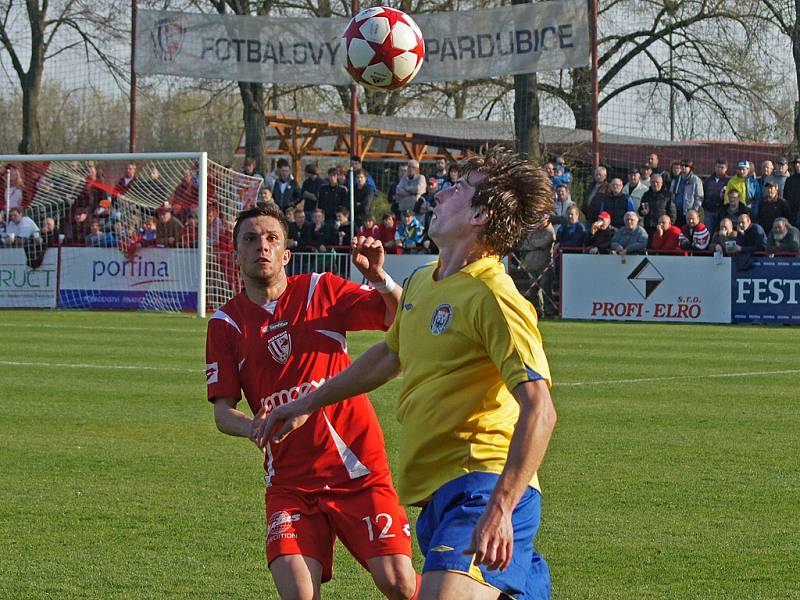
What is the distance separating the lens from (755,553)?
6289mm

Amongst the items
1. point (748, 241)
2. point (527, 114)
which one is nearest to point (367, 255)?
point (748, 241)

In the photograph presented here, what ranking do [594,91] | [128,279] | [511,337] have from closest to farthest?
[511,337]
[128,279]
[594,91]

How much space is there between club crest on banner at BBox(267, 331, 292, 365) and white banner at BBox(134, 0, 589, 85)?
822 inches

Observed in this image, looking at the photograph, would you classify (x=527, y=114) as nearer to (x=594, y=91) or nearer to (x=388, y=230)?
(x=594, y=91)

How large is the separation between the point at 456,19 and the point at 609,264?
6.62m

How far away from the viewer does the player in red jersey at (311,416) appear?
470cm

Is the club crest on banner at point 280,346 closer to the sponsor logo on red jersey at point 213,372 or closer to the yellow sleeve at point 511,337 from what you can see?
the sponsor logo on red jersey at point 213,372

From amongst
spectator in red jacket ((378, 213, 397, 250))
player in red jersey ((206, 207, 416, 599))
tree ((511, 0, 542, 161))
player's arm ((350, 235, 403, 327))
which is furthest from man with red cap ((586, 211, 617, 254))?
player's arm ((350, 235, 403, 327))

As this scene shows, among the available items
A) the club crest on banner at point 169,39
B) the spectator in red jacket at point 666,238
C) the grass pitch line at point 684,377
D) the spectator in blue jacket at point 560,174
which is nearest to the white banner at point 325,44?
the club crest on banner at point 169,39

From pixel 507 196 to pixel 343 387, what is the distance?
2.94ft

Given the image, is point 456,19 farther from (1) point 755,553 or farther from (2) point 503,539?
(2) point 503,539

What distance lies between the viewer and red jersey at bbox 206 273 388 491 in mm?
4883

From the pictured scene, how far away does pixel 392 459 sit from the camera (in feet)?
28.9

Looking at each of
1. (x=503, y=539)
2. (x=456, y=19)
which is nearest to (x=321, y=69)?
(x=456, y=19)
